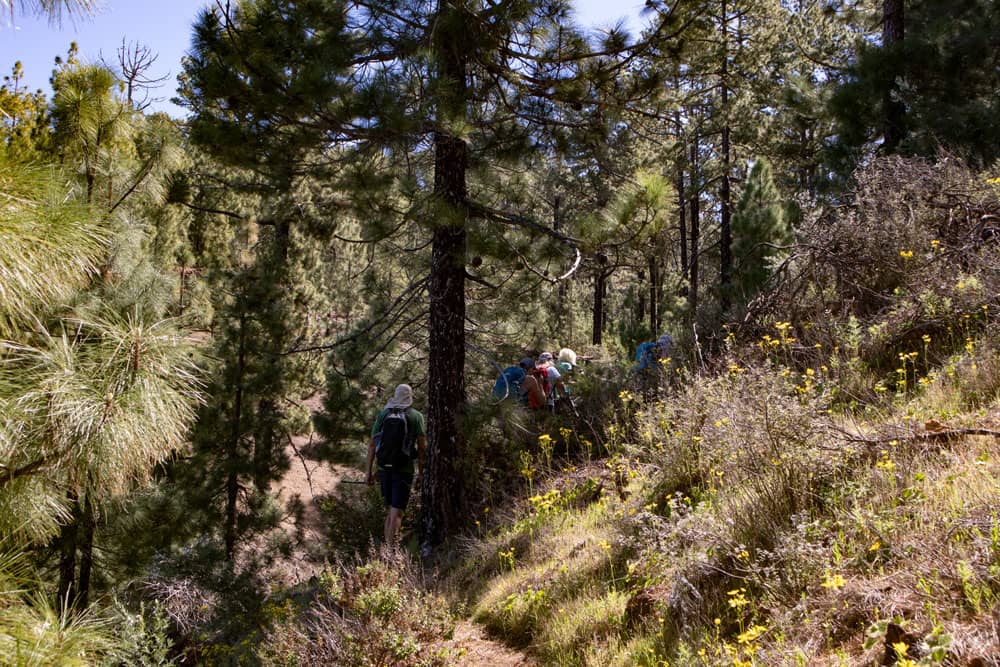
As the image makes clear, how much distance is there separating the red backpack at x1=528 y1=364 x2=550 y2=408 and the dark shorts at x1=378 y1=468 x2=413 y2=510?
7.06 feet

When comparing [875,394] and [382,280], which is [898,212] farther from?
[382,280]

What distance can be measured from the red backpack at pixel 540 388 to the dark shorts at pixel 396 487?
2151 mm

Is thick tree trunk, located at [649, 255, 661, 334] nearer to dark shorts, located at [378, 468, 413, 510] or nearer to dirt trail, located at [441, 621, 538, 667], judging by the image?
dark shorts, located at [378, 468, 413, 510]

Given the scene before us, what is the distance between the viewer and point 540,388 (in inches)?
322

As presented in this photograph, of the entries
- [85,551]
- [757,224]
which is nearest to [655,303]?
[757,224]

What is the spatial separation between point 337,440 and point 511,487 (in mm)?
4987

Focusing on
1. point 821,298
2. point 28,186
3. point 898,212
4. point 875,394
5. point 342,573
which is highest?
point 898,212

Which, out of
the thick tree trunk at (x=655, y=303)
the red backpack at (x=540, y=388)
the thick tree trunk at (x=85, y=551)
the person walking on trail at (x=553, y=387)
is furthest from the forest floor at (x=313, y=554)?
the thick tree trunk at (x=655, y=303)

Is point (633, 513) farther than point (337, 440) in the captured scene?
No

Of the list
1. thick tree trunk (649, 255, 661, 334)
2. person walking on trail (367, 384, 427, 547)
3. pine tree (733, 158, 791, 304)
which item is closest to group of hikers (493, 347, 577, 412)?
person walking on trail (367, 384, 427, 547)

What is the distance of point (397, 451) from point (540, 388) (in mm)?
2378

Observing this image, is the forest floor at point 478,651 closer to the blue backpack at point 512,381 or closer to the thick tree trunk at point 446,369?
the thick tree trunk at point 446,369

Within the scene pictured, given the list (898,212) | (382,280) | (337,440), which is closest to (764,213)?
(898,212)

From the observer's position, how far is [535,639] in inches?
145
